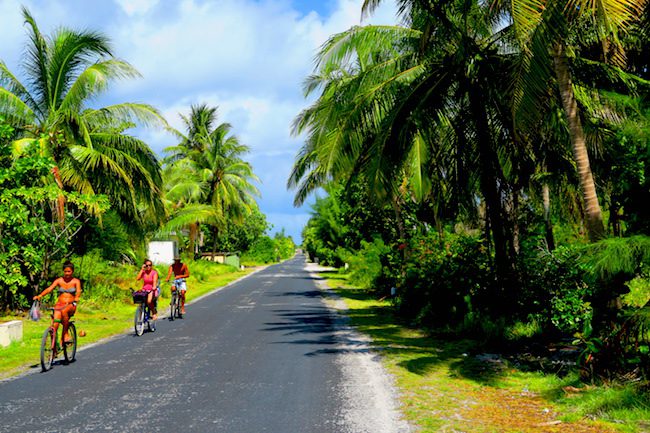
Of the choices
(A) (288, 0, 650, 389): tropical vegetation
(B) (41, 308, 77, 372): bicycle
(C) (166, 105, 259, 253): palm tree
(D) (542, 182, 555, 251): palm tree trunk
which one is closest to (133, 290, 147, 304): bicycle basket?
(B) (41, 308, 77, 372): bicycle

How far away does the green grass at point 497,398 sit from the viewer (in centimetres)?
566

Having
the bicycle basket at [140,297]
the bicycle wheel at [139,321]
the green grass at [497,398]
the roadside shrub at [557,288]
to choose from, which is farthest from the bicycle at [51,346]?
the roadside shrub at [557,288]

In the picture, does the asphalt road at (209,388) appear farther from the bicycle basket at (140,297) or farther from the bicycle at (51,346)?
the bicycle basket at (140,297)

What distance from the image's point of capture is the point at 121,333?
45.1 ft

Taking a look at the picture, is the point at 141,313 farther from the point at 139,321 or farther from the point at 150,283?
the point at 150,283

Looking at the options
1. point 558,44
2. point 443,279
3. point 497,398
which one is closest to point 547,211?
point 443,279

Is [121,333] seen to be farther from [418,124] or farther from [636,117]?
[636,117]

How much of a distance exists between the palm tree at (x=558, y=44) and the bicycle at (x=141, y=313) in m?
8.95

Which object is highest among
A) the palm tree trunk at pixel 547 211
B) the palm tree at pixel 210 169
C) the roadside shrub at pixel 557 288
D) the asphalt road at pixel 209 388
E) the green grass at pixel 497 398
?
the palm tree at pixel 210 169

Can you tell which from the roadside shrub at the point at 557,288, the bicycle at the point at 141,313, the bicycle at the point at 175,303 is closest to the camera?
the roadside shrub at the point at 557,288

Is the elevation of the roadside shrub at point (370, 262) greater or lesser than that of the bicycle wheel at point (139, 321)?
greater

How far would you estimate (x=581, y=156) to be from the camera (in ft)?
25.3

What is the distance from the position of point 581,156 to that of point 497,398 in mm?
3412

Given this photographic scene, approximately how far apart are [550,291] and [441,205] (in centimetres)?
634
